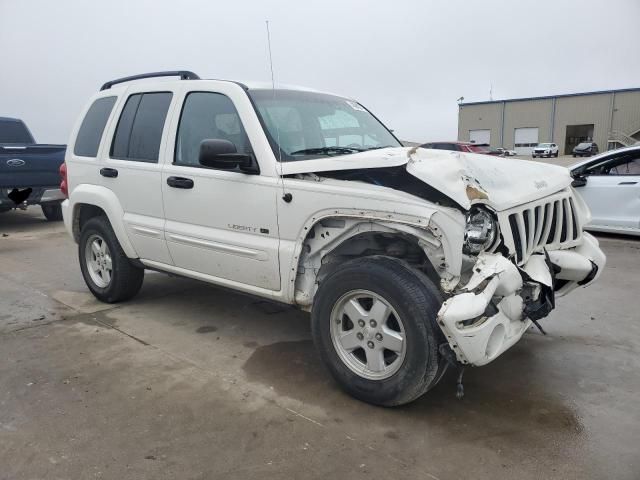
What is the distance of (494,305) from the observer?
290 cm

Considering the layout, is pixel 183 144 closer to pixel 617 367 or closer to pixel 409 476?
pixel 409 476

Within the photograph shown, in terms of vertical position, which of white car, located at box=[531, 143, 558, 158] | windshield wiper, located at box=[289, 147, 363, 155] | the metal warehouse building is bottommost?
white car, located at box=[531, 143, 558, 158]

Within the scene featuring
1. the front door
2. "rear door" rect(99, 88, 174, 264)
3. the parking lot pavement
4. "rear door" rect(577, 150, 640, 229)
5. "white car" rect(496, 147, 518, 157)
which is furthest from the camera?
"white car" rect(496, 147, 518, 157)

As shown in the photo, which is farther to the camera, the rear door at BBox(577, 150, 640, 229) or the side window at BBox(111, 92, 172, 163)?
the rear door at BBox(577, 150, 640, 229)

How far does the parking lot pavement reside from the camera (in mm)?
2725

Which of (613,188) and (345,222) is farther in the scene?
(613,188)

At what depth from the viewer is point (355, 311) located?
3.23 m

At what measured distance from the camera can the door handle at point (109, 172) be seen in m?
4.79

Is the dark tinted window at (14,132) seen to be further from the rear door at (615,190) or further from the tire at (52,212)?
the rear door at (615,190)

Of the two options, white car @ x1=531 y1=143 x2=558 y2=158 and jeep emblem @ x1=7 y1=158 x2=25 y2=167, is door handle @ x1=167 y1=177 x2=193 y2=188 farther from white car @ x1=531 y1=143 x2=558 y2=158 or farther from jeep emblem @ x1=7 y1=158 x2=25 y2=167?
white car @ x1=531 y1=143 x2=558 y2=158

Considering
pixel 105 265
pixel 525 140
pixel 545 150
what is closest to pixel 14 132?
pixel 105 265

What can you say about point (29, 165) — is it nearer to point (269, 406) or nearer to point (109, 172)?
point (109, 172)

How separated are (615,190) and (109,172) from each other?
7018 millimetres

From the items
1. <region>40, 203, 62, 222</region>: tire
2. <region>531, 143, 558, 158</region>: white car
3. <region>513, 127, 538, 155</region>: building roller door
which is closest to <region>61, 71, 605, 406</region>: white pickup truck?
<region>40, 203, 62, 222</region>: tire
